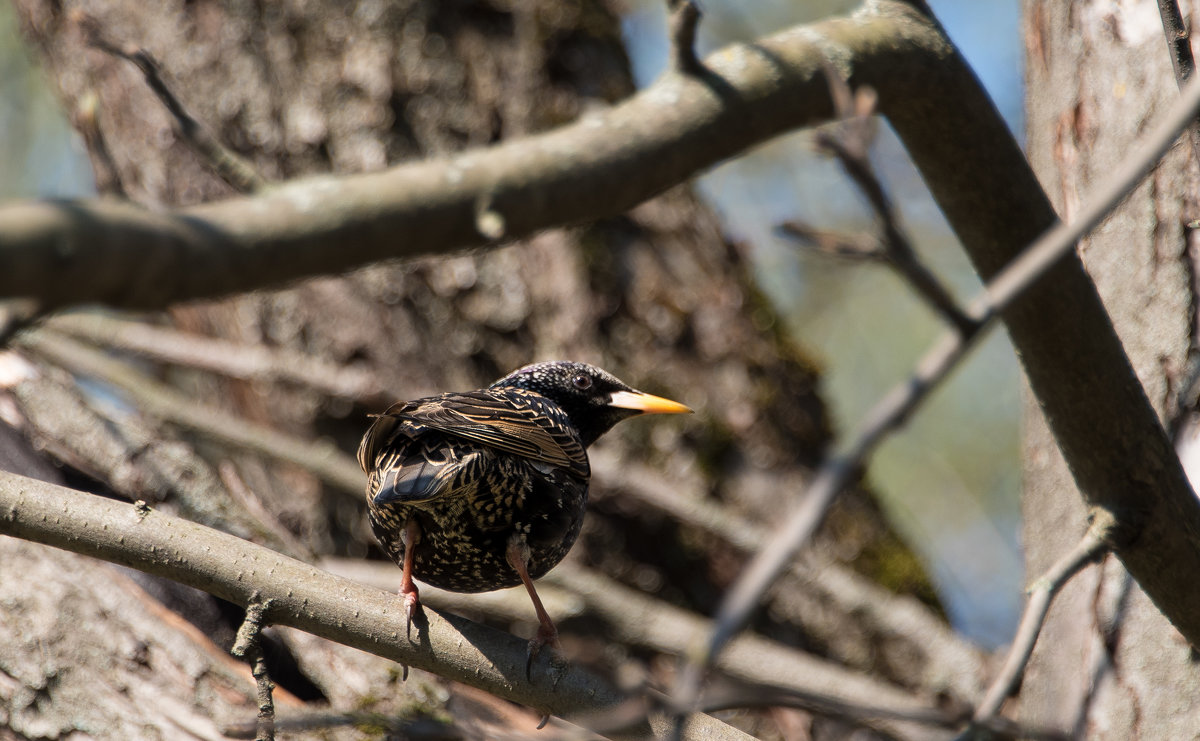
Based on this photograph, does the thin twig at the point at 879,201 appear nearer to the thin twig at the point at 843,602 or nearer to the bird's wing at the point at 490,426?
the bird's wing at the point at 490,426

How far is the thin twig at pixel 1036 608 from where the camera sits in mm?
1993

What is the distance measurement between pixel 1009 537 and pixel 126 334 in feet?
24.5

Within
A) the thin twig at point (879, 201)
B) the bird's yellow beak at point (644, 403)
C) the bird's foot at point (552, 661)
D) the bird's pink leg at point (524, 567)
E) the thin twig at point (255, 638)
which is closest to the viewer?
the thin twig at point (879, 201)

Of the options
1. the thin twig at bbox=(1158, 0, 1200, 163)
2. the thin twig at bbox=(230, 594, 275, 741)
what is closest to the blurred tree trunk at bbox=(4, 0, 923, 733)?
the thin twig at bbox=(230, 594, 275, 741)

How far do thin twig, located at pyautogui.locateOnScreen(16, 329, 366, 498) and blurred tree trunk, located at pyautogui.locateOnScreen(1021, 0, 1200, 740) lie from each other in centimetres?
293

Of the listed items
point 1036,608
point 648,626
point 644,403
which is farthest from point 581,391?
point 1036,608

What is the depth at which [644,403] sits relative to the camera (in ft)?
14.4

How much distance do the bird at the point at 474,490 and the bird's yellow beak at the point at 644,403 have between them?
1.90 feet

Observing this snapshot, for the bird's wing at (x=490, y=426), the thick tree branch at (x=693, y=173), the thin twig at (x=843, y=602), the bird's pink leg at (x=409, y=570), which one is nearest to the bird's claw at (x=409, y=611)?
the bird's pink leg at (x=409, y=570)

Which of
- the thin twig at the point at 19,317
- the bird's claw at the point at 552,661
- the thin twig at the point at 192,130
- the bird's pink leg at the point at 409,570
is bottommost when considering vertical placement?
the bird's pink leg at the point at 409,570

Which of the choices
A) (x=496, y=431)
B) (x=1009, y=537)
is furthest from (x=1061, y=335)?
(x=1009, y=537)

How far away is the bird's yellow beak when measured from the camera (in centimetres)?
423

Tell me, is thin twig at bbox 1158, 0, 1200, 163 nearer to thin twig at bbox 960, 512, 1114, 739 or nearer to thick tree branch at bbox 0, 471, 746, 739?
thin twig at bbox 960, 512, 1114, 739

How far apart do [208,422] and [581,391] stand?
5.96 ft
